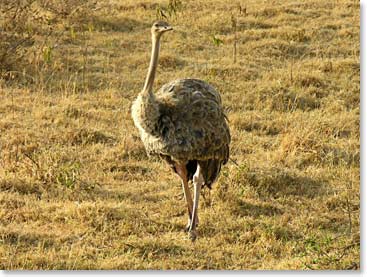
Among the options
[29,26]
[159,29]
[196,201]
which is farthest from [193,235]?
[29,26]

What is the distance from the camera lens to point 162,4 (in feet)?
41.6

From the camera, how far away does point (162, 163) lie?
7.33 m

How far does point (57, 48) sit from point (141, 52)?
3.54ft

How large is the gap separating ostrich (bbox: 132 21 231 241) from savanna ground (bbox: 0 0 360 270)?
37 centimetres

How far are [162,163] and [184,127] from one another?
154cm

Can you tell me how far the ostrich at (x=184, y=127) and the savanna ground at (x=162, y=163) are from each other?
1.22 feet

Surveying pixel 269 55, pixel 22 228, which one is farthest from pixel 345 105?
→ pixel 22 228

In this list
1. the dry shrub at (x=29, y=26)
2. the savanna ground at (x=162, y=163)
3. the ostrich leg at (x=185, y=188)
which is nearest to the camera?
the savanna ground at (x=162, y=163)

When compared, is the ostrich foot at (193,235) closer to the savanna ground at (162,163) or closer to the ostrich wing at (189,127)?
the savanna ground at (162,163)

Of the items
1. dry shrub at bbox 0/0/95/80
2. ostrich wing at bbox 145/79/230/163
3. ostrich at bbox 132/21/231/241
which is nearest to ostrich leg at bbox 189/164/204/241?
ostrich at bbox 132/21/231/241

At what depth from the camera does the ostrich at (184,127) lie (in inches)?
229

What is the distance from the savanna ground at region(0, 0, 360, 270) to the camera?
5781 millimetres

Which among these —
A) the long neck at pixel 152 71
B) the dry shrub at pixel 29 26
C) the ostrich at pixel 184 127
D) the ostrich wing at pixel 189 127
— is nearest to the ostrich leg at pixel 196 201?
the ostrich at pixel 184 127

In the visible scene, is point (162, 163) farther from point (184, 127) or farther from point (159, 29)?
point (159, 29)
